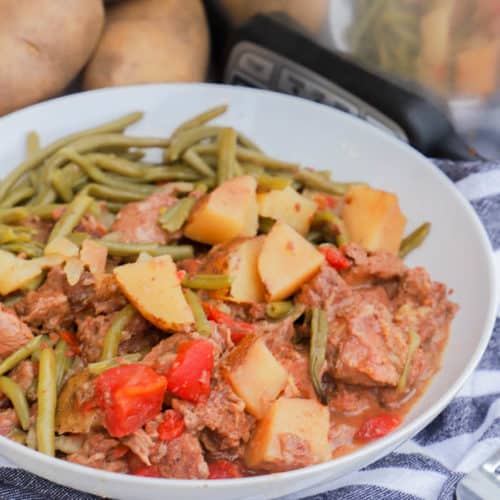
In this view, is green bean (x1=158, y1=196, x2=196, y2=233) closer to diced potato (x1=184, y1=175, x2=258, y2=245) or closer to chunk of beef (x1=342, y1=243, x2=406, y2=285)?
diced potato (x1=184, y1=175, x2=258, y2=245)

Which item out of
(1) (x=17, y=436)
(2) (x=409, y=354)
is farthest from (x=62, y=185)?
(2) (x=409, y=354)

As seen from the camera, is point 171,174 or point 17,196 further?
point 171,174

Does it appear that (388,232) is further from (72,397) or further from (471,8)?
(72,397)

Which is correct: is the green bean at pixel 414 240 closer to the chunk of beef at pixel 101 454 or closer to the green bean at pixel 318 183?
the green bean at pixel 318 183

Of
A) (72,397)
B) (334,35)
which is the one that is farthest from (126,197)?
(334,35)

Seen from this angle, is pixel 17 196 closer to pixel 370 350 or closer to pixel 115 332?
pixel 115 332

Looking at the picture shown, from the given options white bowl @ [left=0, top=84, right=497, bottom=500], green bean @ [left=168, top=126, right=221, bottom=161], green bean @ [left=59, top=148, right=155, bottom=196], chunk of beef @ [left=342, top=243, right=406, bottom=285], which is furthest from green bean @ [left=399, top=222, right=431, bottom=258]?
green bean @ [left=59, top=148, right=155, bottom=196]
